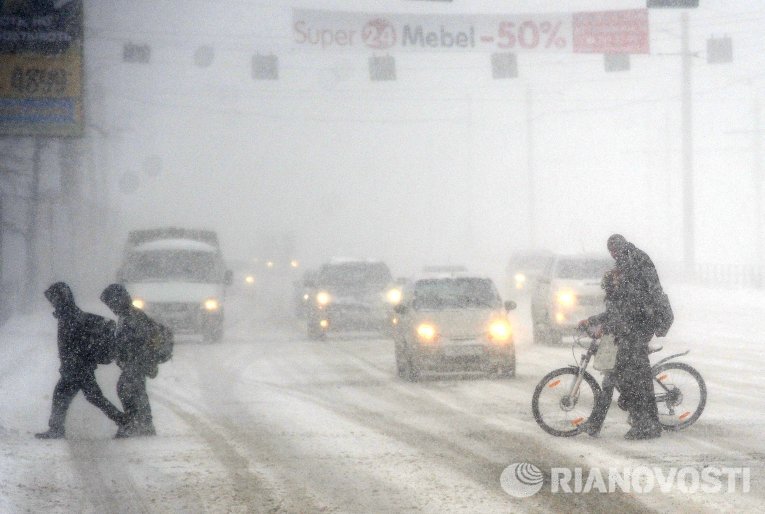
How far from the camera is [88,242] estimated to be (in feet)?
184

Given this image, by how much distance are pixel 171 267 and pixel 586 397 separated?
17.8 metres

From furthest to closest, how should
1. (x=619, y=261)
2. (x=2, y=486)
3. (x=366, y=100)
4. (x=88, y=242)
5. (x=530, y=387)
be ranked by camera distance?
1. (x=366, y=100)
2. (x=88, y=242)
3. (x=530, y=387)
4. (x=619, y=261)
5. (x=2, y=486)

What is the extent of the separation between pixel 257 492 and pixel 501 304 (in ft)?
34.2

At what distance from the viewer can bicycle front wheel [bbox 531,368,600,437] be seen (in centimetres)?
1198

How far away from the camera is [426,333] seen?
1828 cm

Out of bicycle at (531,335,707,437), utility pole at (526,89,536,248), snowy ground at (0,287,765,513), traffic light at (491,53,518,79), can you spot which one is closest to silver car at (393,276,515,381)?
snowy ground at (0,287,765,513)

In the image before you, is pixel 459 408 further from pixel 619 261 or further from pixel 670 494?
pixel 670 494

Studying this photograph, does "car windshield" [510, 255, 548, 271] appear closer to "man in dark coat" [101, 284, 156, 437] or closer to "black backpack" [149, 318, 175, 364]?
"black backpack" [149, 318, 175, 364]

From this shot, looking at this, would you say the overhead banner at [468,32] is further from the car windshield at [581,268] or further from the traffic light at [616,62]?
the car windshield at [581,268]

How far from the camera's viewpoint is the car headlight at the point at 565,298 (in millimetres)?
24456

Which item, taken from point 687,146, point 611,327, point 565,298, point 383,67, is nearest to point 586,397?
point 611,327

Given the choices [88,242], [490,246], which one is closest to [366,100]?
[490,246]

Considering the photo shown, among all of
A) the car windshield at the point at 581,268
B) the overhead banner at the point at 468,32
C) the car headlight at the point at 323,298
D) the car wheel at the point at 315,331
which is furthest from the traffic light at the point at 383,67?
the car windshield at the point at 581,268

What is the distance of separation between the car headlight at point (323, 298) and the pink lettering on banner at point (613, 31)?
47.1 ft
